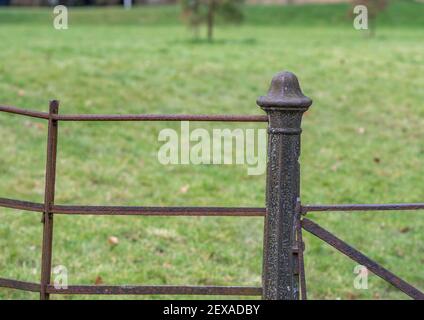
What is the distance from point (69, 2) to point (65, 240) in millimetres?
52053

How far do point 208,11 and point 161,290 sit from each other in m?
22.7

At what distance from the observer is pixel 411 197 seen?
8.50 metres

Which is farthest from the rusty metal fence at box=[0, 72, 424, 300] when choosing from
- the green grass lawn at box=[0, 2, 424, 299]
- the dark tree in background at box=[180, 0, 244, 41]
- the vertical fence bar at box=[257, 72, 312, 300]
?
the dark tree in background at box=[180, 0, 244, 41]

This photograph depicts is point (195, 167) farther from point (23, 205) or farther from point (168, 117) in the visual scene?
point (168, 117)

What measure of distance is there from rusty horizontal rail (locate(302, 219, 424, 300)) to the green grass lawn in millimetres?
2627

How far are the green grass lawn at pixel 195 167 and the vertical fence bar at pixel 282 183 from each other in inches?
99.1

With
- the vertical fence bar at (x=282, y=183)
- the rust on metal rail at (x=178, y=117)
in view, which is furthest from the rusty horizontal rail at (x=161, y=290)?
the rust on metal rail at (x=178, y=117)

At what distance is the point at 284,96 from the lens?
11.5 ft

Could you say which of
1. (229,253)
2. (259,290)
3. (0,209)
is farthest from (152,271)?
(259,290)

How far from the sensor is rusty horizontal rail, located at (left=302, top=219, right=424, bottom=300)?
3.44m

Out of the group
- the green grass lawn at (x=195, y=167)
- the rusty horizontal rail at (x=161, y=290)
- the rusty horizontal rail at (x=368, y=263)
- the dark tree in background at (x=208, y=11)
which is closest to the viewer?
the rusty horizontal rail at (x=368, y=263)

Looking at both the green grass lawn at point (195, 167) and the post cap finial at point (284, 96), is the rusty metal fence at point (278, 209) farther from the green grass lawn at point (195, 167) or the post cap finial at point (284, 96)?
the green grass lawn at point (195, 167)

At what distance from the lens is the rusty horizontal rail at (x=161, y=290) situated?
370cm

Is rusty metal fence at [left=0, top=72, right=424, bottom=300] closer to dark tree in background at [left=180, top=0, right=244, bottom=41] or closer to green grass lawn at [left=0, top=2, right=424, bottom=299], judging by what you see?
green grass lawn at [left=0, top=2, right=424, bottom=299]
